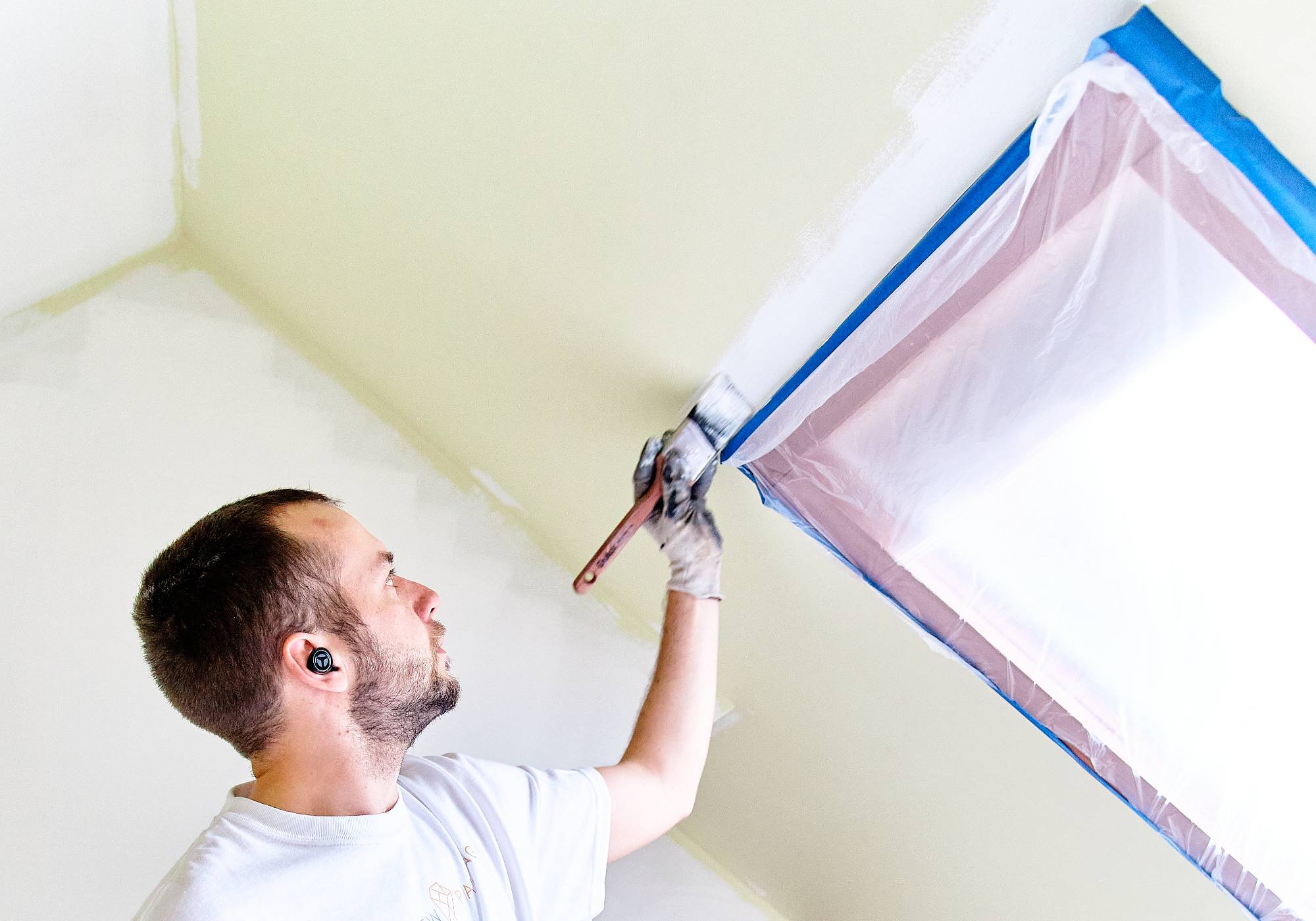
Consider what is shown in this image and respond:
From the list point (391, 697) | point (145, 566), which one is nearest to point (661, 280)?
point (391, 697)

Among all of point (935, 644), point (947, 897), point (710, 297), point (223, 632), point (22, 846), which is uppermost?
point (710, 297)

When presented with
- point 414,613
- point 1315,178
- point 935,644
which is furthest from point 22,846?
point 1315,178

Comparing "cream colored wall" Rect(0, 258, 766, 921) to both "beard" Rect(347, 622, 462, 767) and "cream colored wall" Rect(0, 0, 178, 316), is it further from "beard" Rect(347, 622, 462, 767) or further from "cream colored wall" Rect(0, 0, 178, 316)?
"beard" Rect(347, 622, 462, 767)

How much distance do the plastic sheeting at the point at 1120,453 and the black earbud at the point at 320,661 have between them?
70 cm

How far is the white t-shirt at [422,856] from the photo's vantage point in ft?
3.44

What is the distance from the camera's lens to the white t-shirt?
1.05 metres

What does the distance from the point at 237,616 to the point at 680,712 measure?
667mm

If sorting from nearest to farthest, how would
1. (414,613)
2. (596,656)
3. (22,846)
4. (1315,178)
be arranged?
(1315,178), (414,613), (22,846), (596,656)

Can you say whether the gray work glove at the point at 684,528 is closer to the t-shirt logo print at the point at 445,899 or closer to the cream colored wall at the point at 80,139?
the t-shirt logo print at the point at 445,899

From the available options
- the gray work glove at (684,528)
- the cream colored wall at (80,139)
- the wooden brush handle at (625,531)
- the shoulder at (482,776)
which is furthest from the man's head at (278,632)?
the cream colored wall at (80,139)

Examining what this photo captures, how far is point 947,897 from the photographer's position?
74.7 inches

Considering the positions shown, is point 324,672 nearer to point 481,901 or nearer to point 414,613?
point 414,613

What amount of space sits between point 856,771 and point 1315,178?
1308 mm

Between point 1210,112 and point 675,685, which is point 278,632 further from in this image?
point 1210,112
